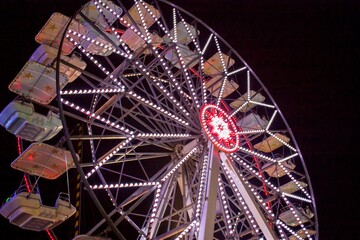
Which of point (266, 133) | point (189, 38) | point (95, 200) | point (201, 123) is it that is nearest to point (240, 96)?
point (266, 133)

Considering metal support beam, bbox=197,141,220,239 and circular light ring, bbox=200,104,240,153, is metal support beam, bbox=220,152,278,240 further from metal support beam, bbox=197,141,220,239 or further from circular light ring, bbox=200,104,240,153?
metal support beam, bbox=197,141,220,239

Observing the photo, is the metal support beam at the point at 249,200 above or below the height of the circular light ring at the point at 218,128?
below

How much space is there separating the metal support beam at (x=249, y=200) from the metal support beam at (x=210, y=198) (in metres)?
0.41

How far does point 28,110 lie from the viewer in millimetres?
7918

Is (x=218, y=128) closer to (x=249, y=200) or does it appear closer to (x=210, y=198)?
(x=249, y=200)

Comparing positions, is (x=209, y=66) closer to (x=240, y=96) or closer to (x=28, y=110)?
(x=240, y=96)

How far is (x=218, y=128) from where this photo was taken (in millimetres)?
10016

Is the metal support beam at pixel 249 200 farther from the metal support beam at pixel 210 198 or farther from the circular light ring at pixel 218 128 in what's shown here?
the metal support beam at pixel 210 198

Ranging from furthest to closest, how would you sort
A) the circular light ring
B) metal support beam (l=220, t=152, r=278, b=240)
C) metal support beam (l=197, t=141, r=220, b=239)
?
the circular light ring
metal support beam (l=220, t=152, r=278, b=240)
metal support beam (l=197, t=141, r=220, b=239)

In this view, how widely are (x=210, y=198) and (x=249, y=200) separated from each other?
56.5 inches

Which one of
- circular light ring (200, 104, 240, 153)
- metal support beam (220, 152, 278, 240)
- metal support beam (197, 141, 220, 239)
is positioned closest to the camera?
metal support beam (197, 141, 220, 239)

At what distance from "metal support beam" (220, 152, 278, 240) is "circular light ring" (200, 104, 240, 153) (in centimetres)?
30

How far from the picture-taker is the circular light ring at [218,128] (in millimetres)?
9656

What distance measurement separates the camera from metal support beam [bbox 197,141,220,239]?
7781 mm
